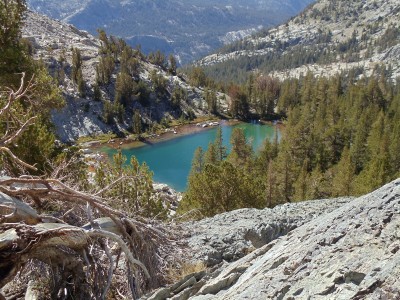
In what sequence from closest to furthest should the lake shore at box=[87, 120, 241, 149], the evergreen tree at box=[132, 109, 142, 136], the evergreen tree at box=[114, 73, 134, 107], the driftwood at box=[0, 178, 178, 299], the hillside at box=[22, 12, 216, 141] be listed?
the driftwood at box=[0, 178, 178, 299]
the lake shore at box=[87, 120, 241, 149]
the evergreen tree at box=[132, 109, 142, 136]
the hillside at box=[22, 12, 216, 141]
the evergreen tree at box=[114, 73, 134, 107]

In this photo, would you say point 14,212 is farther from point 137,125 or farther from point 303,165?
point 137,125

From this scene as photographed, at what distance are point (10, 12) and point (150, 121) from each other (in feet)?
341

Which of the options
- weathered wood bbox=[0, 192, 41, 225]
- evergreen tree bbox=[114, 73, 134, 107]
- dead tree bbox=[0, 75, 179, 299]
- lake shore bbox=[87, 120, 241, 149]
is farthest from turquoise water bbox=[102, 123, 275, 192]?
weathered wood bbox=[0, 192, 41, 225]

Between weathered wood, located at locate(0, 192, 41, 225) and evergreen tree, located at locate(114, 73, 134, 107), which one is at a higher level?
evergreen tree, located at locate(114, 73, 134, 107)

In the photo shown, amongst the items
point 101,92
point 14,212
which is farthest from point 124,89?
point 14,212

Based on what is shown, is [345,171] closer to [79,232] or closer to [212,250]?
[212,250]

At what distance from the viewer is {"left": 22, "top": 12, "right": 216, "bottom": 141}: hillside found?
364ft

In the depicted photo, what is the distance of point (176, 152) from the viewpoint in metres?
92.2

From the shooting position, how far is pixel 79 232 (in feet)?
22.3

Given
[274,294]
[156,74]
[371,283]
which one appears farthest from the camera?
[156,74]

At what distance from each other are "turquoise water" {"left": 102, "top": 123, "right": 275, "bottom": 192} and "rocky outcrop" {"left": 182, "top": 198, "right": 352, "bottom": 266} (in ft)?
181

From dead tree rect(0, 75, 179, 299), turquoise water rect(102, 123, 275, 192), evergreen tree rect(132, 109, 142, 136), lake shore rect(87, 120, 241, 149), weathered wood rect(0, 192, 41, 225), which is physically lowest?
turquoise water rect(102, 123, 275, 192)

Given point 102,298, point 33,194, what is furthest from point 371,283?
point 33,194

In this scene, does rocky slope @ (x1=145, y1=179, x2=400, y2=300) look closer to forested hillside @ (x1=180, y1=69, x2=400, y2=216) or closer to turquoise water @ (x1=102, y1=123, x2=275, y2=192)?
forested hillside @ (x1=180, y1=69, x2=400, y2=216)
